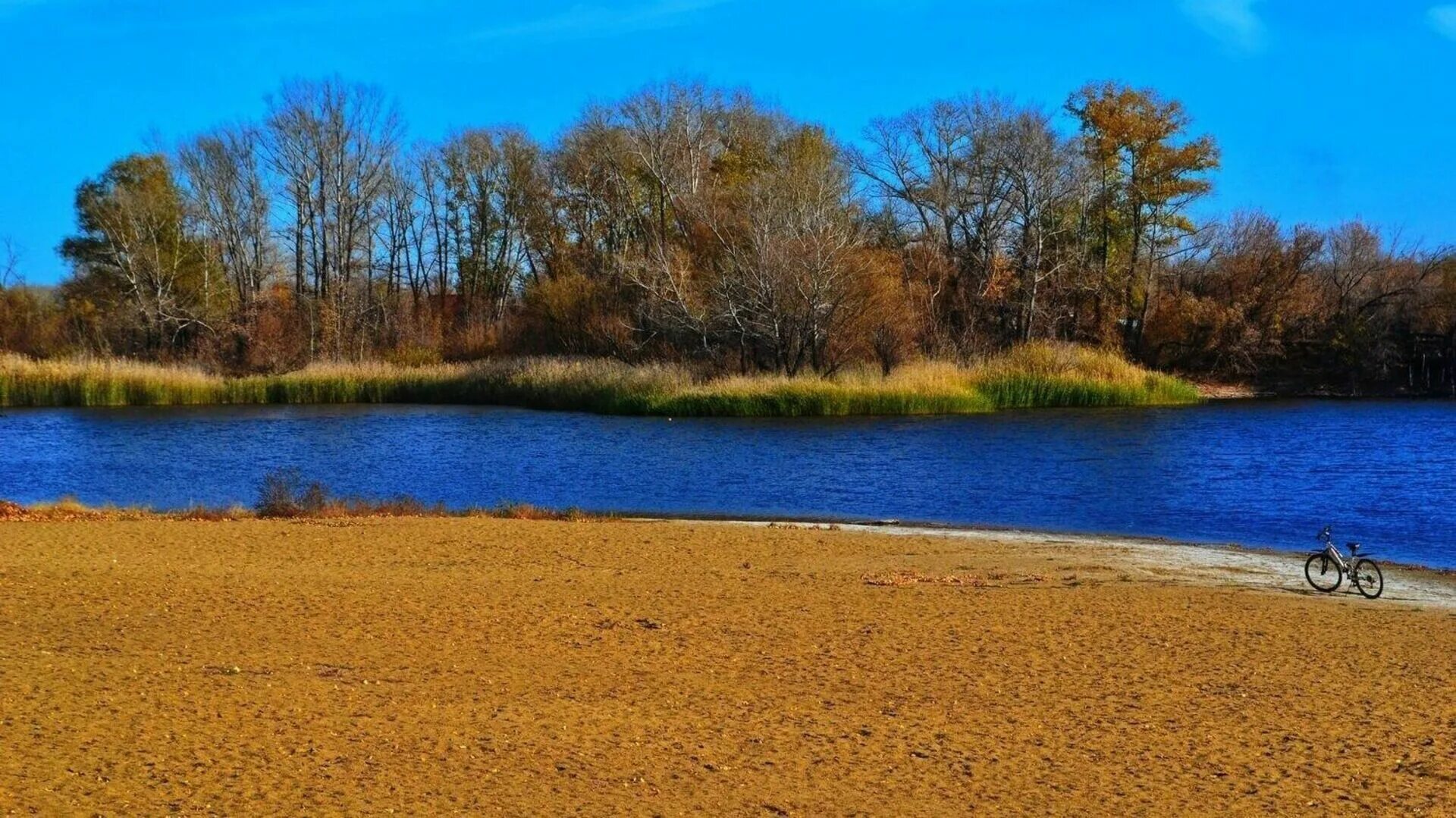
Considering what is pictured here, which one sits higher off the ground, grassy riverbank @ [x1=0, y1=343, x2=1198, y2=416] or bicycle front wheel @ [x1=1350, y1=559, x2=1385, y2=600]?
grassy riverbank @ [x1=0, y1=343, x2=1198, y2=416]

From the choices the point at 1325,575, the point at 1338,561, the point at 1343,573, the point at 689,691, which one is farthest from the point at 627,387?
the point at 689,691

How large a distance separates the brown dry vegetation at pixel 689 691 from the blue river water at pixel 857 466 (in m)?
7.74

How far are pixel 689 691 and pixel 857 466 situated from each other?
66.8 feet

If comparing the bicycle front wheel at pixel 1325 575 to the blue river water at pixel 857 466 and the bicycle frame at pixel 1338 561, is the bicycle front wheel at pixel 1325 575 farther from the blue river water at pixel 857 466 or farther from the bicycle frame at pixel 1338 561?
the blue river water at pixel 857 466

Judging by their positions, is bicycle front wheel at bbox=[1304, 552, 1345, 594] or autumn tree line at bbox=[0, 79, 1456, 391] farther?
autumn tree line at bbox=[0, 79, 1456, 391]

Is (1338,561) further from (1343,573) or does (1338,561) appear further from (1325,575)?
(1325,575)

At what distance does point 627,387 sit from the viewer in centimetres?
4716

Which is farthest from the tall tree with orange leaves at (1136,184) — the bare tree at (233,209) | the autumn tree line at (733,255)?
the bare tree at (233,209)

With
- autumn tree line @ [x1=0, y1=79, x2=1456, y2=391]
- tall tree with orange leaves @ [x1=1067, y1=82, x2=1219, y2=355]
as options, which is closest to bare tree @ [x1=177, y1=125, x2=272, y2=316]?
autumn tree line @ [x1=0, y1=79, x2=1456, y2=391]

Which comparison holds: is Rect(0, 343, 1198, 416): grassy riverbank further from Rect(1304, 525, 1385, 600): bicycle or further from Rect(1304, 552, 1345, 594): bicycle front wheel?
Rect(1304, 525, 1385, 600): bicycle

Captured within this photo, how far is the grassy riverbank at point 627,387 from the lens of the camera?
43.8 m

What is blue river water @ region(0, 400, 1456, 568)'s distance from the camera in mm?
21812

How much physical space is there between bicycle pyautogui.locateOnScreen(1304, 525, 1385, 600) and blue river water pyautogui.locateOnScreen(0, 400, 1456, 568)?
3.20m

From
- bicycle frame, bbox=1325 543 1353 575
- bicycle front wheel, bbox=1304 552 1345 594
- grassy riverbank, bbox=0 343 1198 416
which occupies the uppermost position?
grassy riverbank, bbox=0 343 1198 416
